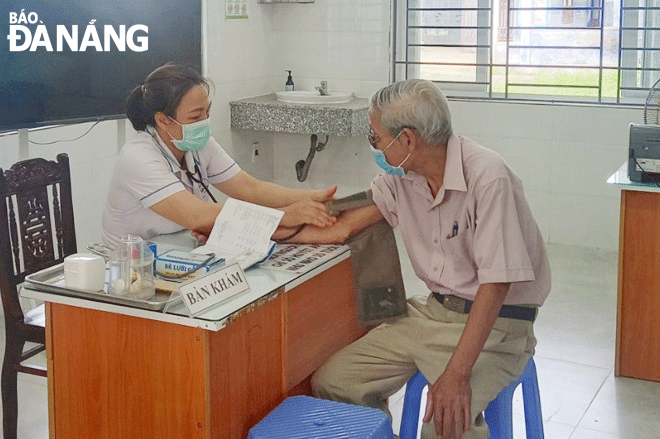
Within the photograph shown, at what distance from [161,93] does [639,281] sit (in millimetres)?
1987

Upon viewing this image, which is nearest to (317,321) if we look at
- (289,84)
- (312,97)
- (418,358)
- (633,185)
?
(418,358)

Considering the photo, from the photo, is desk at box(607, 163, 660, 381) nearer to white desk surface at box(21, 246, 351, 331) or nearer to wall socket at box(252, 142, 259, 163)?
white desk surface at box(21, 246, 351, 331)

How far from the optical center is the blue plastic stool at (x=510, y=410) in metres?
2.65

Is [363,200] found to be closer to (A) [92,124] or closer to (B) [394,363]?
(B) [394,363]

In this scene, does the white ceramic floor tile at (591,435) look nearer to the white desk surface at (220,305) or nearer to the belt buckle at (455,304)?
the belt buckle at (455,304)

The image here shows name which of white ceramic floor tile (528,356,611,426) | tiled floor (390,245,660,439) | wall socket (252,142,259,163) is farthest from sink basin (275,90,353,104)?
white ceramic floor tile (528,356,611,426)

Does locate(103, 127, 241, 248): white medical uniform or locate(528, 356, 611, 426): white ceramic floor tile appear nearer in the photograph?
locate(103, 127, 241, 248): white medical uniform

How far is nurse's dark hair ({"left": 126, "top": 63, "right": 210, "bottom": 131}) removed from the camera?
3076mm

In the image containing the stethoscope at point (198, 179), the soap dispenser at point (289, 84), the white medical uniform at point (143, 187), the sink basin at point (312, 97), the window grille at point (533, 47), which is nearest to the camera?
the white medical uniform at point (143, 187)

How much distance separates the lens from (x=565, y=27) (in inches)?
230

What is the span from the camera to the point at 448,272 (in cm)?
269

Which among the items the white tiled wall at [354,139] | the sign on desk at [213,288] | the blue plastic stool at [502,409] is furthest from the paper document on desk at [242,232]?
the white tiled wall at [354,139]

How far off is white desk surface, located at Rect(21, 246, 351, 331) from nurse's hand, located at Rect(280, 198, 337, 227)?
237mm

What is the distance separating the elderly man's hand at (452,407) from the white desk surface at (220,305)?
47 centimetres
